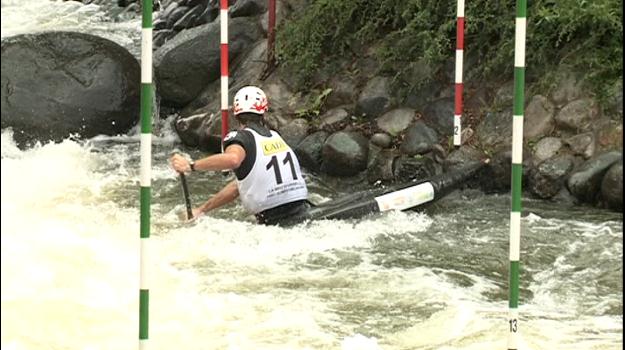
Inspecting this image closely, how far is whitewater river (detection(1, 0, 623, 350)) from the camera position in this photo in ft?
11.3

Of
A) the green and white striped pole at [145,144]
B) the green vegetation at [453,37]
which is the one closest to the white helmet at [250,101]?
the green vegetation at [453,37]

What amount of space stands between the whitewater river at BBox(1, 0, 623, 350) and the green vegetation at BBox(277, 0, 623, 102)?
1116 millimetres

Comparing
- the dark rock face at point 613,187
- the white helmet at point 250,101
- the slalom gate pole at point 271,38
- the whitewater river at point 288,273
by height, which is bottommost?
the whitewater river at point 288,273

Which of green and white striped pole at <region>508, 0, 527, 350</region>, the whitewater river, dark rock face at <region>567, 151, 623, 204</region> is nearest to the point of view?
green and white striped pole at <region>508, 0, 527, 350</region>

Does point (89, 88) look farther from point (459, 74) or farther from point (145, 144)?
point (145, 144)

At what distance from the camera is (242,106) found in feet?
19.8

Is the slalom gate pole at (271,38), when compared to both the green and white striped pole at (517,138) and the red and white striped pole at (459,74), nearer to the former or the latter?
the red and white striped pole at (459,74)

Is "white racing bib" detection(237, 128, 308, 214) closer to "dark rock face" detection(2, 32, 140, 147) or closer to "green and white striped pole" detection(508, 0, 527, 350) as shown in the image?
"dark rock face" detection(2, 32, 140, 147)

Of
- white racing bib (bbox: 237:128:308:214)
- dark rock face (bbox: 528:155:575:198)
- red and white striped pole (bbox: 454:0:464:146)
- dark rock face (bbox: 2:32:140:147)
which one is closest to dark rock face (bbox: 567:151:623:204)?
dark rock face (bbox: 528:155:575:198)

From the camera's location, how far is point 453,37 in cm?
808

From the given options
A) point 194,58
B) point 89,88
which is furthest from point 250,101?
point 194,58

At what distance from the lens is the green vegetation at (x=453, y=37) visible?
23.6ft

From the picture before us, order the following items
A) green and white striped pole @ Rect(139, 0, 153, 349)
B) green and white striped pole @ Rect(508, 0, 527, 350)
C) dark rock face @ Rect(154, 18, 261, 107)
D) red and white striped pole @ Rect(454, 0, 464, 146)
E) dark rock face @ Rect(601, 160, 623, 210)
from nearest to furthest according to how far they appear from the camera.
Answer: green and white striped pole @ Rect(139, 0, 153, 349) < green and white striped pole @ Rect(508, 0, 527, 350) < dark rock face @ Rect(601, 160, 623, 210) < red and white striped pole @ Rect(454, 0, 464, 146) < dark rock face @ Rect(154, 18, 261, 107)

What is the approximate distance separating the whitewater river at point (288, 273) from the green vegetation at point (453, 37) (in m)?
1.12
